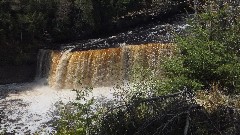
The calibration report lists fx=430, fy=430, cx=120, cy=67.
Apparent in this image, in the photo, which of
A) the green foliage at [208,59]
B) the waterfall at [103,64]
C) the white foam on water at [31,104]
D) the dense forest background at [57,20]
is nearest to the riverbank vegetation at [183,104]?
the green foliage at [208,59]

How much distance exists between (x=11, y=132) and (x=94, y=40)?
717 centimetres

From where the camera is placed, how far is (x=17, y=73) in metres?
16.9

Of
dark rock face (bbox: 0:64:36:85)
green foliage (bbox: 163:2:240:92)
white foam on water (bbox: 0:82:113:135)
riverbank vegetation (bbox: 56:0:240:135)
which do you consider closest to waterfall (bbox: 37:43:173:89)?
white foam on water (bbox: 0:82:113:135)

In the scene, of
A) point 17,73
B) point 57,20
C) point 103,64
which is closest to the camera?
point 103,64

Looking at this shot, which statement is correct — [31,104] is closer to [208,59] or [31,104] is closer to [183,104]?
[208,59]

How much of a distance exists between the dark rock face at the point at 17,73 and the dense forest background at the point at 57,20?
0.73 ft

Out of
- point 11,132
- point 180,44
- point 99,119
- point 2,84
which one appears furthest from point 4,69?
point 99,119

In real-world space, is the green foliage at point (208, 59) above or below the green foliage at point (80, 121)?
above

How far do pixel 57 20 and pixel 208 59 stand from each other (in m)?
12.1

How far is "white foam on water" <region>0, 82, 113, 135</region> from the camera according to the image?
479 inches

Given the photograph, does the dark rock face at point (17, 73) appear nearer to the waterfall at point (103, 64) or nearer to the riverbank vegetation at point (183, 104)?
the waterfall at point (103, 64)

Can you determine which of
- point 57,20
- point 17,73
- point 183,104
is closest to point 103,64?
point 17,73

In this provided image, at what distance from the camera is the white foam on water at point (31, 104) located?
12156 millimetres

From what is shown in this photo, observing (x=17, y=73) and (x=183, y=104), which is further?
(x=17, y=73)
